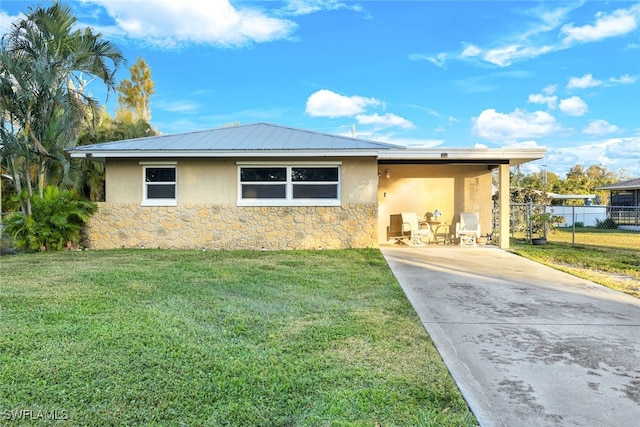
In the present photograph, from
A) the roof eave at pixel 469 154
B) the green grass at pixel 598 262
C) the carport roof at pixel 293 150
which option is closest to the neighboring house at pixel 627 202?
the green grass at pixel 598 262

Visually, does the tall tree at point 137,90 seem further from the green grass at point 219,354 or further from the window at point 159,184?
the green grass at point 219,354

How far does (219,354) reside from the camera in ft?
12.3

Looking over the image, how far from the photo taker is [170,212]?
12.4 metres

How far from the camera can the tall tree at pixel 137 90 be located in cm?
3106

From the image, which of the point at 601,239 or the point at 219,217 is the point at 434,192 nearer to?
the point at 219,217

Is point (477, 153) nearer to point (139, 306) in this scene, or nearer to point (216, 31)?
point (139, 306)

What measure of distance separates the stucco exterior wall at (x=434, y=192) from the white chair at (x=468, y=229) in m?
1.24

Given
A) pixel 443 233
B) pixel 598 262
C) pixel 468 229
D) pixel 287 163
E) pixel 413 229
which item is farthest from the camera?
pixel 443 233

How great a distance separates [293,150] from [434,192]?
20.2 feet

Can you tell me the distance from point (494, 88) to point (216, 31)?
1355cm

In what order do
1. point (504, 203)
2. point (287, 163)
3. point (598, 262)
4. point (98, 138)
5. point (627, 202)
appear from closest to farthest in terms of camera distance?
point (598, 262), point (287, 163), point (504, 203), point (98, 138), point (627, 202)

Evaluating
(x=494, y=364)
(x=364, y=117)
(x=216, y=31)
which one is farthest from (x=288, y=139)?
(x=364, y=117)

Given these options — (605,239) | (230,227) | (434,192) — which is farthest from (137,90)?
(605,239)

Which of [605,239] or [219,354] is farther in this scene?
[605,239]
